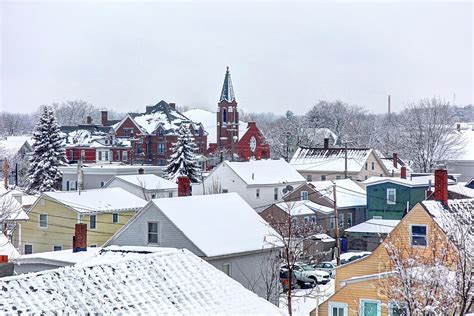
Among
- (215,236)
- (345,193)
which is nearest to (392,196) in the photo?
(345,193)

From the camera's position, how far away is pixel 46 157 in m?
79.4

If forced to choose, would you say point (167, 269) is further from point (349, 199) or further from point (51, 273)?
point (349, 199)

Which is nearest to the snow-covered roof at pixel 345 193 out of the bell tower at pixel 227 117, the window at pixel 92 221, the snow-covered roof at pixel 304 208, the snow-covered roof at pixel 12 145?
the snow-covered roof at pixel 304 208

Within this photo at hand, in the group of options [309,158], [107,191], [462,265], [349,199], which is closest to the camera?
[462,265]

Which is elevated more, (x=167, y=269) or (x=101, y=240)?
(x=167, y=269)

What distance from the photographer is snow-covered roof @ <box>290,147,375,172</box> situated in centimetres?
7673

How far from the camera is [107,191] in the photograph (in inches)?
2009

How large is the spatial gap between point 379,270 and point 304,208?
28237mm

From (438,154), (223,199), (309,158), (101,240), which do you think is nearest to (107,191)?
(101,240)

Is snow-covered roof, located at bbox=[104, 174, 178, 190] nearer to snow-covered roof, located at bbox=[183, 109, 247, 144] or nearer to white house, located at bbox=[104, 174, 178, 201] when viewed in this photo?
white house, located at bbox=[104, 174, 178, 201]

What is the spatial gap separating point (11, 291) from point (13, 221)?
1356 inches

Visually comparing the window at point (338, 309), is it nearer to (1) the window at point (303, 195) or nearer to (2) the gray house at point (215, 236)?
(2) the gray house at point (215, 236)

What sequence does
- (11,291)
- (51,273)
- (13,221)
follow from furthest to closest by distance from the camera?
1. (13,221)
2. (51,273)
3. (11,291)

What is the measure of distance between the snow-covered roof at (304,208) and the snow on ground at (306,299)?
14081 millimetres
